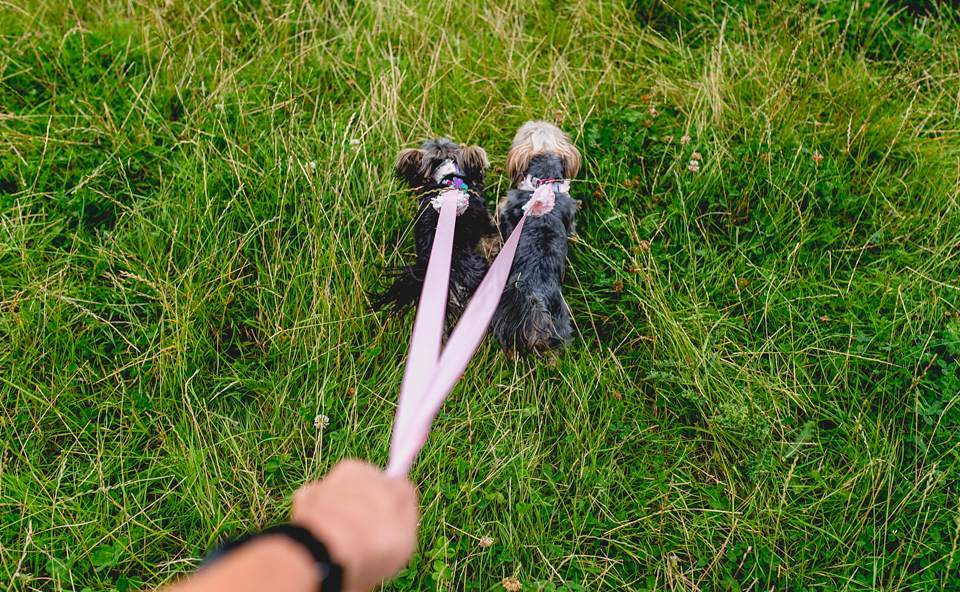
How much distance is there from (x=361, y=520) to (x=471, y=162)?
8.08 ft

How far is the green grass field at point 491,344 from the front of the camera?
2275 mm

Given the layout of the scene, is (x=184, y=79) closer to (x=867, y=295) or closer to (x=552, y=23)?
(x=552, y=23)

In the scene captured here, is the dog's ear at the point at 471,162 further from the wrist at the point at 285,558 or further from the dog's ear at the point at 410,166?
the wrist at the point at 285,558

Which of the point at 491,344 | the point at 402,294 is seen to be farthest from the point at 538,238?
the point at 402,294

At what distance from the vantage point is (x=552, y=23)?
392 centimetres

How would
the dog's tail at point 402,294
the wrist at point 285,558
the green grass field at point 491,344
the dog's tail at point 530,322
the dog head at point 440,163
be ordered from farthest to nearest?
the dog head at point 440,163
the dog's tail at point 402,294
the dog's tail at point 530,322
the green grass field at point 491,344
the wrist at point 285,558

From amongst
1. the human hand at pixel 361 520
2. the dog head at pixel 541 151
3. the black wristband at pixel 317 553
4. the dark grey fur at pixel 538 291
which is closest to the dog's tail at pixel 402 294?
the dark grey fur at pixel 538 291

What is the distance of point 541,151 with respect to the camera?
10.2 feet

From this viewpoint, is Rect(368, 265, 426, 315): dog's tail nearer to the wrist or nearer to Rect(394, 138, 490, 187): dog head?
Rect(394, 138, 490, 187): dog head

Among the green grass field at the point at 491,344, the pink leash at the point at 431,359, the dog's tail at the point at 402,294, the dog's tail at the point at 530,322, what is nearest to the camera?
the pink leash at the point at 431,359

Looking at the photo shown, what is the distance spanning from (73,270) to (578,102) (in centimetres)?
299

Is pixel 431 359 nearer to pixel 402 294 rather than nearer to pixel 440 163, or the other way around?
pixel 402 294

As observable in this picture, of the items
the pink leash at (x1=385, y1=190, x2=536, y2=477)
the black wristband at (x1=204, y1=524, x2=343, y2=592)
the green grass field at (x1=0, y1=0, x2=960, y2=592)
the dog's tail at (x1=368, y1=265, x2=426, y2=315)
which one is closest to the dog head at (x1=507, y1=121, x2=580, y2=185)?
the green grass field at (x1=0, y1=0, x2=960, y2=592)

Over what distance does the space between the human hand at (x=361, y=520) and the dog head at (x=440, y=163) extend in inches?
88.5
